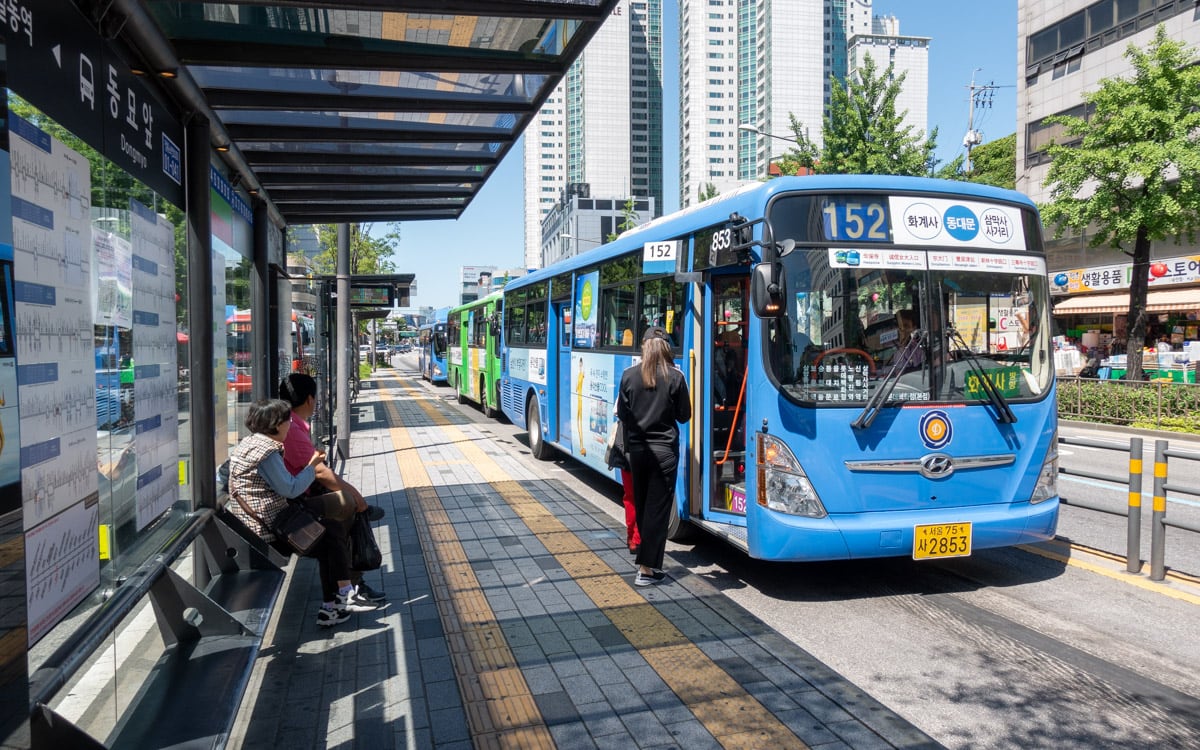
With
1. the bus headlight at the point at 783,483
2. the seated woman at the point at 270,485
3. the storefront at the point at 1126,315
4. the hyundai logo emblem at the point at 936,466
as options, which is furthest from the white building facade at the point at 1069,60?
the seated woman at the point at 270,485

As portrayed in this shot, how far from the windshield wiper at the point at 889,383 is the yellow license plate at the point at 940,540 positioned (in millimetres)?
783

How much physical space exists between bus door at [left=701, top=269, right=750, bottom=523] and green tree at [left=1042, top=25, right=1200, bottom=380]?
50.1ft

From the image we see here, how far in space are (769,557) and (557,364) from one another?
20.4 ft

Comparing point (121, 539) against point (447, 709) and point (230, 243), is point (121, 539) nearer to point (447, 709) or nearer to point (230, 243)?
point (447, 709)

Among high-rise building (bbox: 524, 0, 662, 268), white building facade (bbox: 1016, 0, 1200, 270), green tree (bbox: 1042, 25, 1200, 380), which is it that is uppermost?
high-rise building (bbox: 524, 0, 662, 268)

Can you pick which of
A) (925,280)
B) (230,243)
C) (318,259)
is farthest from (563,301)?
(318,259)

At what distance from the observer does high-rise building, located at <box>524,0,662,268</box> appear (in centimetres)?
14575

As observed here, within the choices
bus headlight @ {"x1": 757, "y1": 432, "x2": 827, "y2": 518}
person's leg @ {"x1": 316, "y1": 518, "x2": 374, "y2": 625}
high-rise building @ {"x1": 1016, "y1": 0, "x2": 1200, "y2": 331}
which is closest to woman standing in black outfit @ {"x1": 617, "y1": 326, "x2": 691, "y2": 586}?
bus headlight @ {"x1": 757, "y1": 432, "x2": 827, "y2": 518}

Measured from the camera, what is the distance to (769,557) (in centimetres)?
545

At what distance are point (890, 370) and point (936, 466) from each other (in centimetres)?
71

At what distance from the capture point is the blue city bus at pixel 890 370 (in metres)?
5.39

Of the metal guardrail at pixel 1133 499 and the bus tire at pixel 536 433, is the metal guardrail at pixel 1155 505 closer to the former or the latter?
the metal guardrail at pixel 1133 499

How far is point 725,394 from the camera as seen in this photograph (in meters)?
7.12

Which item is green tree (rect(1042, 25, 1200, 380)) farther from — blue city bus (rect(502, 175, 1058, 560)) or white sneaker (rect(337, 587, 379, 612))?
white sneaker (rect(337, 587, 379, 612))
